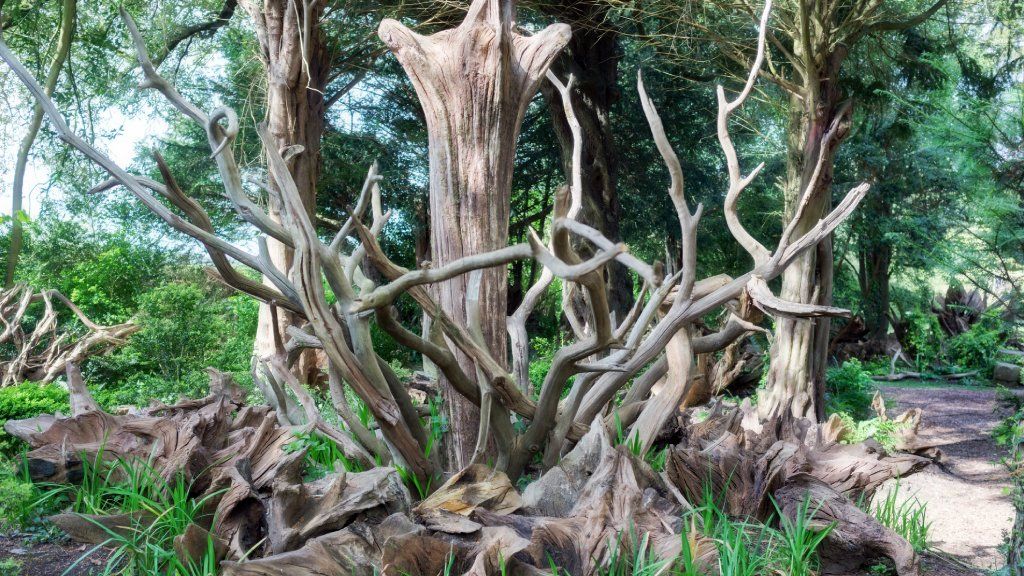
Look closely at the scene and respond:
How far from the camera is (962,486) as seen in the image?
6.13 metres

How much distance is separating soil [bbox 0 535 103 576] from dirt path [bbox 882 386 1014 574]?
10.5ft

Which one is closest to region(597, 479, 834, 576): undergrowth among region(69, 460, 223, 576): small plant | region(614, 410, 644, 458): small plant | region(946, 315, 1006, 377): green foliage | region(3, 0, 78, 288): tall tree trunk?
region(614, 410, 644, 458): small plant

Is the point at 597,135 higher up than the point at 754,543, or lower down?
higher up

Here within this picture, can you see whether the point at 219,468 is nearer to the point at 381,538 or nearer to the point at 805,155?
the point at 381,538

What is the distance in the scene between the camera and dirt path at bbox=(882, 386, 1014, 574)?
396cm

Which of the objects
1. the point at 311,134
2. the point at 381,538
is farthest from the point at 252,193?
the point at 381,538

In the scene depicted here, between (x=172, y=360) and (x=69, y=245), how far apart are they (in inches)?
272

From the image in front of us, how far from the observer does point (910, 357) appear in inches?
641

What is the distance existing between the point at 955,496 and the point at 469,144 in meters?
5.02

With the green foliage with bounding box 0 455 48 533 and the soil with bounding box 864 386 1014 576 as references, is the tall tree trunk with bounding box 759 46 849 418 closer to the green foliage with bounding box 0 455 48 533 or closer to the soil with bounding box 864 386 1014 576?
the soil with bounding box 864 386 1014 576

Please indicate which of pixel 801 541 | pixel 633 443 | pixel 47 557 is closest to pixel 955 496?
pixel 633 443

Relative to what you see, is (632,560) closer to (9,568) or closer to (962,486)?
(9,568)

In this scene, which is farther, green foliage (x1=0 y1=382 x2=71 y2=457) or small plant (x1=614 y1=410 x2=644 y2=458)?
green foliage (x1=0 y1=382 x2=71 y2=457)

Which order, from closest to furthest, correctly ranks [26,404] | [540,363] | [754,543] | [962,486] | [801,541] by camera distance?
[801,541] → [754,543] → [26,404] → [962,486] → [540,363]
